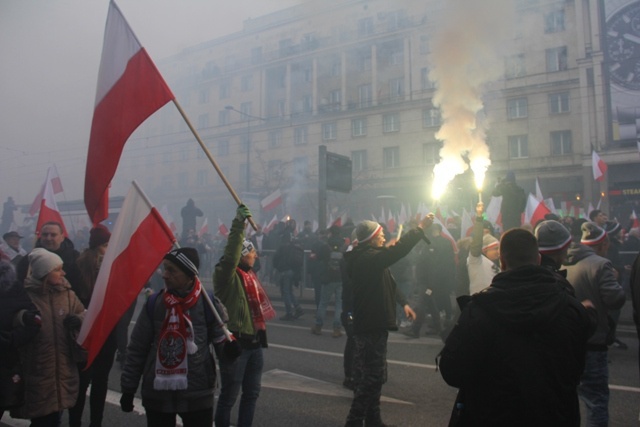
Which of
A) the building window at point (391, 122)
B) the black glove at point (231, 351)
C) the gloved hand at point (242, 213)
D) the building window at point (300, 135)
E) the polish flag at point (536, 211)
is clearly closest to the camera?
the black glove at point (231, 351)

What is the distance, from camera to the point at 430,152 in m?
33.6

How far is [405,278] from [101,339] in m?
6.60

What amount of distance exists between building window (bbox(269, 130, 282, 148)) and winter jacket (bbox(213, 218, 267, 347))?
3533cm

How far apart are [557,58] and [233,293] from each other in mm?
28537

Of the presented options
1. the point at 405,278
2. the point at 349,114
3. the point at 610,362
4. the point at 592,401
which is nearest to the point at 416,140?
the point at 349,114

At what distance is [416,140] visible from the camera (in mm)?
34438

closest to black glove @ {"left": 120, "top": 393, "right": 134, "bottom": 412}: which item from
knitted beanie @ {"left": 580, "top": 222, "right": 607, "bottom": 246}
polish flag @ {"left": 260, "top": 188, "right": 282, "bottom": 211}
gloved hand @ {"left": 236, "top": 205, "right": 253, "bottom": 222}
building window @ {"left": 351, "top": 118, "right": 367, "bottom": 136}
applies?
gloved hand @ {"left": 236, "top": 205, "right": 253, "bottom": 222}

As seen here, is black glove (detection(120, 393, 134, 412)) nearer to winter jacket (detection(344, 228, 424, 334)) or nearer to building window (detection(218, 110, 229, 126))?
winter jacket (detection(344, 228, 424, 334))

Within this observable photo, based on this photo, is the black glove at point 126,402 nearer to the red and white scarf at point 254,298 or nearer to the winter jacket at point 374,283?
the red and white scarf at point 254,298

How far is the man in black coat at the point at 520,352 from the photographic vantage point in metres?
2.07

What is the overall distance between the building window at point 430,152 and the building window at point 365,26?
996 centimetres

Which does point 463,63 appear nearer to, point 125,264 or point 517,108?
point 125,264

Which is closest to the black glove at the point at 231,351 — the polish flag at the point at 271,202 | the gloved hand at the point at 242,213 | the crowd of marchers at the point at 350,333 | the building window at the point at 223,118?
the crowd of marchers at the point at 350,333

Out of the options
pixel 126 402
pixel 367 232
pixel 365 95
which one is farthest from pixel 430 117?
pixel 126 402
